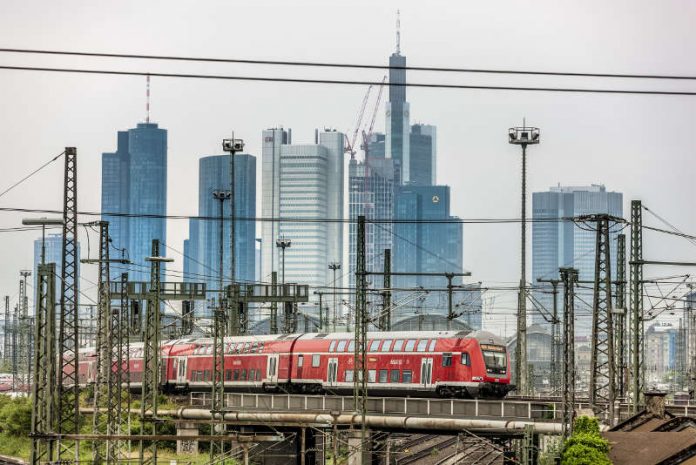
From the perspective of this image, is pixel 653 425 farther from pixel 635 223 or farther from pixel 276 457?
pixel 276 457

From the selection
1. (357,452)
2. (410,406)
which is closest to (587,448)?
(410,406)

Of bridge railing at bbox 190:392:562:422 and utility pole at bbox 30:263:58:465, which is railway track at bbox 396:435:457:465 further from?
utility pole at bbox 30:263:58:465

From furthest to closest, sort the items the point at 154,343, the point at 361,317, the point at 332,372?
1. the point at 332,372
2. the point at 154,343
3. the point at 361,317

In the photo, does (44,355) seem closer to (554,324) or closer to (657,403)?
(657,403)

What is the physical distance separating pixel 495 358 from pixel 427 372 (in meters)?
3.60

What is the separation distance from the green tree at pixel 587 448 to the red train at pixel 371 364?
22.2 m

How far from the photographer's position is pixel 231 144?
282 feet

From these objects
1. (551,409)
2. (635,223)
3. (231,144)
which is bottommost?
(551,409)

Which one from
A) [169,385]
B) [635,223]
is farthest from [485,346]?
[169,385]

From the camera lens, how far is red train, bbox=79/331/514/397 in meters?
66.2

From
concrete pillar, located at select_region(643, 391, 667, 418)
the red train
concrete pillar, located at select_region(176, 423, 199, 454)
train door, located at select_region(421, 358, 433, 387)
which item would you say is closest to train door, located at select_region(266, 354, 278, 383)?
the red train

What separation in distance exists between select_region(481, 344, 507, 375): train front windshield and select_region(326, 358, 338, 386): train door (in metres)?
10.1

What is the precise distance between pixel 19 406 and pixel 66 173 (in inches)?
1711

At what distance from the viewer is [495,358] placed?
67188mm
